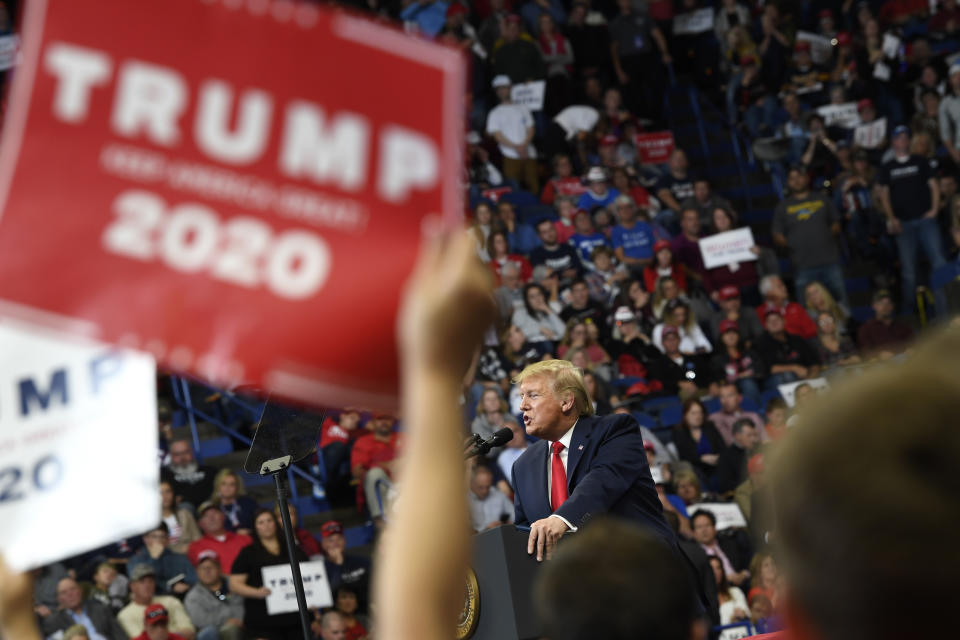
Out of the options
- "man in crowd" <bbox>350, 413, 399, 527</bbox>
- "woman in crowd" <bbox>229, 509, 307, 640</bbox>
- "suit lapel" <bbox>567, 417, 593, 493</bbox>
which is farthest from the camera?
"man in crowd" <bbox>350, 413, 399, 527</bbox>

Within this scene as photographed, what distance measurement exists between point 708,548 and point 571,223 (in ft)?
15.5

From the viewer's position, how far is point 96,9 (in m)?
1.24

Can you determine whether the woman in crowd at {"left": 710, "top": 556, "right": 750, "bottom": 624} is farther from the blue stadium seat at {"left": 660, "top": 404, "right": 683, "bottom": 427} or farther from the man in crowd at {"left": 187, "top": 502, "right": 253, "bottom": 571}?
the man in crowd at {"left": 187, "top": 502, "right": 253, "bottom": 571}

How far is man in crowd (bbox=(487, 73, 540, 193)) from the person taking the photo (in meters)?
13.0

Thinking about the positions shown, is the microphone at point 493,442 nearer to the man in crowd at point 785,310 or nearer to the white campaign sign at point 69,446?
the white campaign sign at point 69,446

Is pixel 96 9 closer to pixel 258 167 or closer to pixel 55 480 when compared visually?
pixel 258 167

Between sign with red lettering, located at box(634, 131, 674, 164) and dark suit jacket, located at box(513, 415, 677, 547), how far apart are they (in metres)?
9.28

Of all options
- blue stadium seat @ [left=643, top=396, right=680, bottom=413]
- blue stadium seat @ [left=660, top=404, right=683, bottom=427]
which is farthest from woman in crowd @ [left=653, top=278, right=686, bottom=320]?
blue stadium seat @ [left=660, top=404, right=683, bottom=427]

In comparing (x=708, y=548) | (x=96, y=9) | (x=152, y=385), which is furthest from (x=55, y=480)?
(x=708, y=548)

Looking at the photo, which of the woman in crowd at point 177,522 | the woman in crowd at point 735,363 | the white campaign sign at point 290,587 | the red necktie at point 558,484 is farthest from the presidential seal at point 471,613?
the woman in crowd at point 735,363

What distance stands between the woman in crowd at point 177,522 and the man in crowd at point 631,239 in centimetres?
510

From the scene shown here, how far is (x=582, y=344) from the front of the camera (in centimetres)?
991

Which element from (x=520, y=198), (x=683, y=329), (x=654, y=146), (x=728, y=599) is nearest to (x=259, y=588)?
(x=728, y=599)

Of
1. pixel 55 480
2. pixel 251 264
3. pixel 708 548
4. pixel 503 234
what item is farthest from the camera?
pixel 503 234
